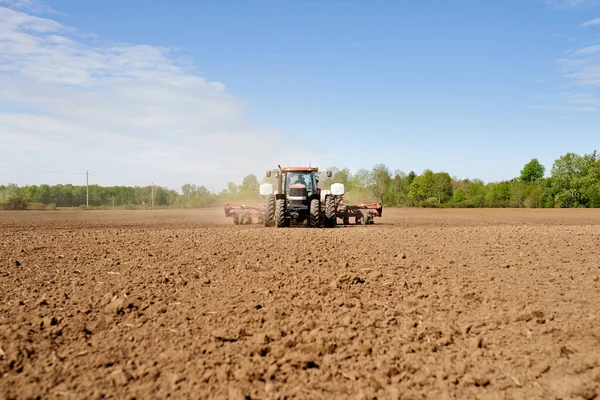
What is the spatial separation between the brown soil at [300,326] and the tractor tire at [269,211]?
29.7ft

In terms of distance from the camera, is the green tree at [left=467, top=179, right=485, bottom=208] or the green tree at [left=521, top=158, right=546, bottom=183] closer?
the green tree at [left=467, top=179, right=485, bottom=208]

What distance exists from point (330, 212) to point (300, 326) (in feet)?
46.4

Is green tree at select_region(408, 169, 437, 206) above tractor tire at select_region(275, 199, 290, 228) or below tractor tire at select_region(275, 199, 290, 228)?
above

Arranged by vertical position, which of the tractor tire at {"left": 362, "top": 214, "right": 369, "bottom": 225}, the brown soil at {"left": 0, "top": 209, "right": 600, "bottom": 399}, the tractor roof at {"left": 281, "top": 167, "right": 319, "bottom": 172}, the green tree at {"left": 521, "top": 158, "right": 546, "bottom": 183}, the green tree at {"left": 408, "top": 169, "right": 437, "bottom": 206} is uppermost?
the green tree at {"left": 521, "top": 158, "right": 546, "bottom": 183}

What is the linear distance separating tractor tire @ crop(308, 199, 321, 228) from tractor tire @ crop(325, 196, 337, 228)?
37.8 inches

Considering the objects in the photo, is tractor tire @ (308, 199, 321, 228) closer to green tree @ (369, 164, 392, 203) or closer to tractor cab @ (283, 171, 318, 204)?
tractor cab @ (283, 171, 318, 204)

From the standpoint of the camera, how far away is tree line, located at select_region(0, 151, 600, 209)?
71.1m

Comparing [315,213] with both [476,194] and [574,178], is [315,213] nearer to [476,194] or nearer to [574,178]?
[574,178]

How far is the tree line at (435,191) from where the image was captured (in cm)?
7112

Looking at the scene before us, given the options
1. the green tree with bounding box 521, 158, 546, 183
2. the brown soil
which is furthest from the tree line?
the brown soil

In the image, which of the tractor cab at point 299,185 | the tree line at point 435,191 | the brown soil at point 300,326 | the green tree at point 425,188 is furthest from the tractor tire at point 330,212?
the green tree at point 425,188

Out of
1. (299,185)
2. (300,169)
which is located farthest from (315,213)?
(300,169)

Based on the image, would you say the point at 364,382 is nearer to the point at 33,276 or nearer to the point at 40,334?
the point at 40,334

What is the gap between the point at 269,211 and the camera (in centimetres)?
1994
